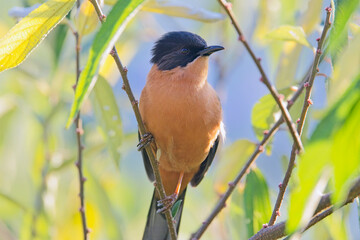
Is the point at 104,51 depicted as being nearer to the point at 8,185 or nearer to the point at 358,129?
the point at 358,129

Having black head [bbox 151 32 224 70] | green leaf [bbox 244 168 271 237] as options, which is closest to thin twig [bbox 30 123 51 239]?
black head [bbox 151 32 224 70]

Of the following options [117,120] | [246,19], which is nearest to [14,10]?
[117,120]

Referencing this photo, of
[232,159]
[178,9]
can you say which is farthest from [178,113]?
[178,9]

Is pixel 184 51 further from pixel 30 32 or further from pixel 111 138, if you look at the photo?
pixel 30 32

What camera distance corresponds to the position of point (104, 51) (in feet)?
5.38

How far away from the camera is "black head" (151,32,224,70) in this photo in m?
4.64

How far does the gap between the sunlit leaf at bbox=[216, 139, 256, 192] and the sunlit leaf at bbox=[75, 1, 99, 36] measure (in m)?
1.39

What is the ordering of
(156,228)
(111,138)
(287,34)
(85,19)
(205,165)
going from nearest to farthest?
(287,34) → (85,19) → (111,138) → (156,228) → (205,165)

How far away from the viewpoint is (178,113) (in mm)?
4129

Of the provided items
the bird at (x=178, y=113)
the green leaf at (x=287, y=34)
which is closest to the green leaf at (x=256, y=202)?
the bird at (x=178, y=113)

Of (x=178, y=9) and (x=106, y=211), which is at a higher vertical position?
(x=178, y=9)

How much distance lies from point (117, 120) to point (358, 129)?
223 cm

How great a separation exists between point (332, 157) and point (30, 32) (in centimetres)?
141

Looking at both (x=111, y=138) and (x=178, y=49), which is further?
(x=178, y=49)
